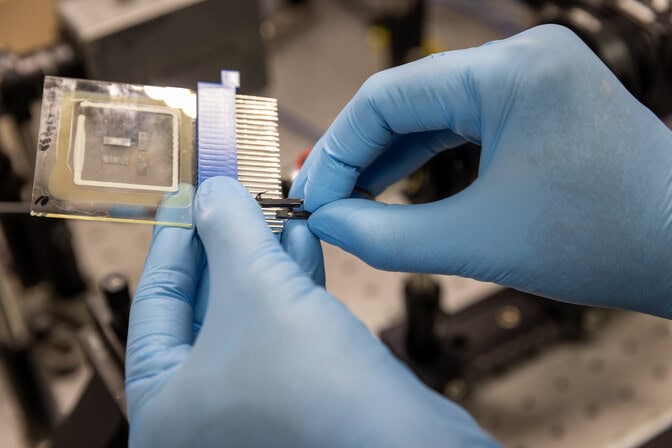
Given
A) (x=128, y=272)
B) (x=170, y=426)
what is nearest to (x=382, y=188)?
(x=170, y=426)

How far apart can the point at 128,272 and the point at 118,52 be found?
409 millimetres

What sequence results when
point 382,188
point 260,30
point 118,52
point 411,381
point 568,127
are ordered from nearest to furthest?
point 411,381 < point 568,127 < point 382,188 < point 118,52 < point 260,30

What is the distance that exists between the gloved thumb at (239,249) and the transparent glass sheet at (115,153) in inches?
1.5

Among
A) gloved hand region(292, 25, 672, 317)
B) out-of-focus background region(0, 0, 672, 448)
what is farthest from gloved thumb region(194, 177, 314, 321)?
out-of-focus background region(0, 0, 672, 448)

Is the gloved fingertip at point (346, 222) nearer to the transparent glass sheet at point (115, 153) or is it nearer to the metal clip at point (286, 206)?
the metal clip at point (286, 206)

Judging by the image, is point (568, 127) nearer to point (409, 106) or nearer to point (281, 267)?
point (409, 106)

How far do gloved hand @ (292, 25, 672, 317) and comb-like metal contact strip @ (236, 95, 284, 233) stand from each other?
57mm

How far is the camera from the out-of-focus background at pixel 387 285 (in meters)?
1.17

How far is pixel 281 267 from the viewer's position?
735 millimetres

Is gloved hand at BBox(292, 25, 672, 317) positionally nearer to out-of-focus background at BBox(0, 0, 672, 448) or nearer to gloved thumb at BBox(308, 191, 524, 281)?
gloved thumb at BBox(308, 191, 524, 281)

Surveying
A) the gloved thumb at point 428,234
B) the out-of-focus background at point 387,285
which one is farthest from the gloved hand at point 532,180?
the out-of-focus background at point 387,285

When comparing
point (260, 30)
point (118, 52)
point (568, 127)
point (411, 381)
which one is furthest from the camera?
point (260, 30)

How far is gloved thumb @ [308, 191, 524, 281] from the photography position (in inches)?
32.1

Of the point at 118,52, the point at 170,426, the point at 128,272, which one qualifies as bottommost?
the point at 128,272
